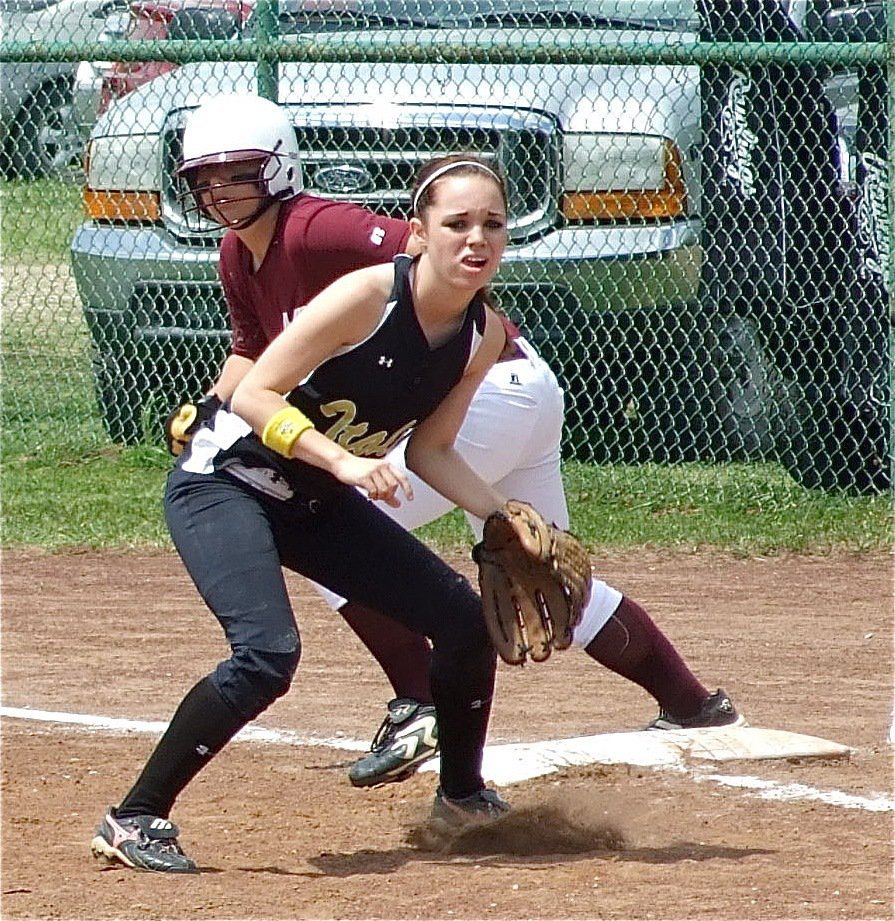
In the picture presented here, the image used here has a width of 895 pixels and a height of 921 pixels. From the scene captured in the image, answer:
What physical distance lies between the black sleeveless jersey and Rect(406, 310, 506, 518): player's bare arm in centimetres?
4

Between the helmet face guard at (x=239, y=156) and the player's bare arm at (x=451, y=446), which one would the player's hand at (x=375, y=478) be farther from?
the helmet face guard at (x=239, y=156)

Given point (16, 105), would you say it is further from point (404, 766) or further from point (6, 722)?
point (404, 766)

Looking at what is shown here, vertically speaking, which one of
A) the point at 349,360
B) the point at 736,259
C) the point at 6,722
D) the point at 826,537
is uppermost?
the point at 349,360

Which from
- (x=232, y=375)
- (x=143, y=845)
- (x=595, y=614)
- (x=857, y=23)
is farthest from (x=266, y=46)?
(x=143, y=845)

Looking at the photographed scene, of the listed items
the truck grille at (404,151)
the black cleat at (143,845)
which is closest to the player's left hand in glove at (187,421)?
the black cleat at (143,845)

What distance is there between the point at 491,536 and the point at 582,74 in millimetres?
4446

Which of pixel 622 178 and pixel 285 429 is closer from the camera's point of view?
pixel 285 429

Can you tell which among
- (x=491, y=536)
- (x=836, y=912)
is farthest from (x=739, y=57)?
(x=836, y=912)

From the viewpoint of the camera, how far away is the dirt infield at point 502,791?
365cm

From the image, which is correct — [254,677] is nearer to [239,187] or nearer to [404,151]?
[239,187]

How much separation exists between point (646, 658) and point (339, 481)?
51.1 inches

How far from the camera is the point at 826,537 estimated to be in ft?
25.0

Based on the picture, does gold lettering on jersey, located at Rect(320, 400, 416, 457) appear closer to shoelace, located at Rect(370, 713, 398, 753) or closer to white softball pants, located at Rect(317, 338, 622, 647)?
white softball pants, located at Rect(317, 338, 622, 647)

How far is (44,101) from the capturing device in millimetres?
11398
